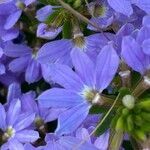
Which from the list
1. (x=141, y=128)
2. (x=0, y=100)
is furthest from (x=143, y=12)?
(x=0, y=100)

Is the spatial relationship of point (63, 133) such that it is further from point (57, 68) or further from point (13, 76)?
point (13, 76)

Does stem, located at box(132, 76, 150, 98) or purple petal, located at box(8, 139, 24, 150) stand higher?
stem, located at box(132, 76, 150, 98)

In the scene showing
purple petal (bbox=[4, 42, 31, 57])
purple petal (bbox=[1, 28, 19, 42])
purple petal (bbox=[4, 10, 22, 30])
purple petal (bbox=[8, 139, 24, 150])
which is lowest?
purple petal (bbox=[8, 139, 24, 150])

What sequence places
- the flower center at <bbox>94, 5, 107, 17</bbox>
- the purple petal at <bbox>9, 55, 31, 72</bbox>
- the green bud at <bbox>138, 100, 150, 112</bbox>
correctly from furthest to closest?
the purple petal at <bbox>9, 55, 31, 72</bbox>, the flower center at <bbox>94, 5, 107, 17</bbox>, the green bud at <bbox>138, 100, 150, 112</bbox>

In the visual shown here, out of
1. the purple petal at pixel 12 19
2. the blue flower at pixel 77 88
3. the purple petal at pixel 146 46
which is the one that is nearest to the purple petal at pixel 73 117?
the blue flower at pixel 77 88

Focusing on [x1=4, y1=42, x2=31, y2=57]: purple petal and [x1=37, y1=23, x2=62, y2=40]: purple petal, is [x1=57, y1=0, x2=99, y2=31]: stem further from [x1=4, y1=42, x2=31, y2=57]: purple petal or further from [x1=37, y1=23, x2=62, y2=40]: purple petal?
[x1=4, y1=42, x2=31, y2=57]: purple petal

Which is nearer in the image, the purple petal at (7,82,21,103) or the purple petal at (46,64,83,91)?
the purple petal at (46,64,83,91)

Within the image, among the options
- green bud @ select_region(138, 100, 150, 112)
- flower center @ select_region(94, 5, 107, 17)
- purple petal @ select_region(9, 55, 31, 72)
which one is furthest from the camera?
purple petal @ select_region(9, 55, 31, 72)

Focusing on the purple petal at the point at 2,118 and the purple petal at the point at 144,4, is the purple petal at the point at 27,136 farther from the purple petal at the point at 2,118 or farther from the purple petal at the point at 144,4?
the purple petal at the point at 144,4

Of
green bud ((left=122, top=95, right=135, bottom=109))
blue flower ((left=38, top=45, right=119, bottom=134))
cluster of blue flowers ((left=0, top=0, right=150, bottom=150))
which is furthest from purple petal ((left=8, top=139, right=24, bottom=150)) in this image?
green bud ((left=122, top=95, right=135, bottom=109))
